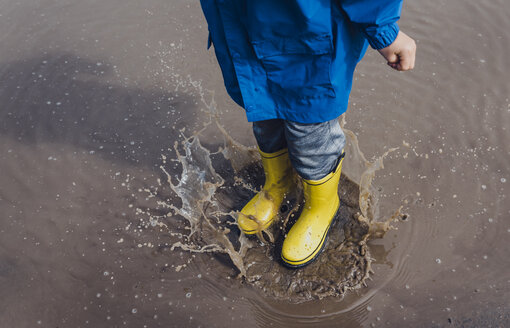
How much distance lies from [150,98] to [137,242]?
3.43ft

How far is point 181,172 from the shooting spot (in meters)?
2.37

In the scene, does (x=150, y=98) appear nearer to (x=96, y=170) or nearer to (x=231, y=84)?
(x=96, y=170)

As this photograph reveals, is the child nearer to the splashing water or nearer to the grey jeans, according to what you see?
the grey jeans

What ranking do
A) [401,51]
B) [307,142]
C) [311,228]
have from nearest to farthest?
1. [401,51]
2. [307,142]
3. [311,228]

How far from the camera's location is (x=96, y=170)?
2.41 metres

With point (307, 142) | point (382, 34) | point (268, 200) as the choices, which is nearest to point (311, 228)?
point (268, 200)

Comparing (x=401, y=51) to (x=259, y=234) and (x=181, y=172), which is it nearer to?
(x=259, y=234)

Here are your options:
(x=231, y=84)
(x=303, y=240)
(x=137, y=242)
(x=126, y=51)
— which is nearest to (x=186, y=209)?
(x=137, y=242)

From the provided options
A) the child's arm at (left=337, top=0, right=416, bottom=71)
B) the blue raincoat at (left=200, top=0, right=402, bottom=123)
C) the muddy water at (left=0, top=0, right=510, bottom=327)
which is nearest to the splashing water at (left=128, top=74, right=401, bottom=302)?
the muddy water at (left=0, top=0, right=510, bottom=327)

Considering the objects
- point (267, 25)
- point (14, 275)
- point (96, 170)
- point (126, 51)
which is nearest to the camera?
point (267, 25)

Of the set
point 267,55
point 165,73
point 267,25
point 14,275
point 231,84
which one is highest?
point 267,25

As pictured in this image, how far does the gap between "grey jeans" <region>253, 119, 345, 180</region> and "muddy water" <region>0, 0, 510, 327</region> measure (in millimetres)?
494

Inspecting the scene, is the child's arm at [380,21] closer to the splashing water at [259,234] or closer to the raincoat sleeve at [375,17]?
the raincoat sleeve at [375,17]

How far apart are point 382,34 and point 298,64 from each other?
0.26 meters
